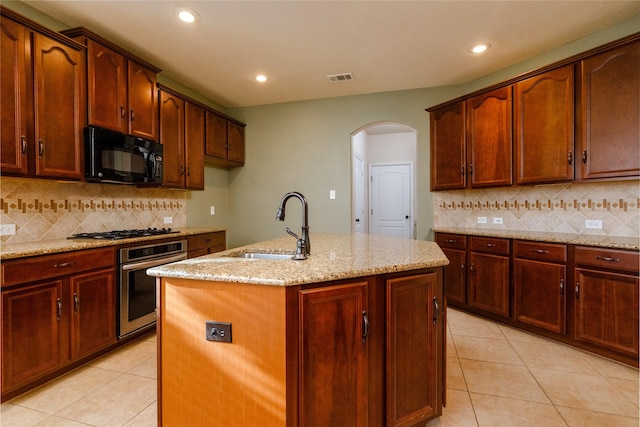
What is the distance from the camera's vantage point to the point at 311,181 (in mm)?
4301

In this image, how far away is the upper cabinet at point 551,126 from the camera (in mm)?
2291

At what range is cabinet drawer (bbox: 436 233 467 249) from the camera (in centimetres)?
320

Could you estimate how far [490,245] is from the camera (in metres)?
2.96

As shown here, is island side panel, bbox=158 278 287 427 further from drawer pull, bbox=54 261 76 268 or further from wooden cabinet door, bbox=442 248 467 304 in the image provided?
wooden cabinet door, bbox=442 248 467 304

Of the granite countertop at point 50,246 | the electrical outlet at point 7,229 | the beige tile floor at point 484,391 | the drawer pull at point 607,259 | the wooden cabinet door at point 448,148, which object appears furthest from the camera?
the wooden cabinet door at point 448,148

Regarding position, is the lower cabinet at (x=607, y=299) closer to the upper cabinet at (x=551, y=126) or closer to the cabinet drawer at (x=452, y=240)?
the upper cabinet at (x=551, y=126)

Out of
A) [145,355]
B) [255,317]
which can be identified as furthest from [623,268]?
[145,355]

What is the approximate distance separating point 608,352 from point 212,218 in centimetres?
433

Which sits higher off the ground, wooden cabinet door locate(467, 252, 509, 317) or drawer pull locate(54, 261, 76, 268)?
drawer pull locate(54, 261, 76, 268)

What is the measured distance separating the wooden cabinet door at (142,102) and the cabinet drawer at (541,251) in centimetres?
363

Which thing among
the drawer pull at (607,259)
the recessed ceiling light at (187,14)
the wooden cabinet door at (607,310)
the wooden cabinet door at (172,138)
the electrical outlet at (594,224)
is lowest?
the wooden cabinet door at (607,310)

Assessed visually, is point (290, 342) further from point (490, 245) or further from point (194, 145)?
point (194, 145)

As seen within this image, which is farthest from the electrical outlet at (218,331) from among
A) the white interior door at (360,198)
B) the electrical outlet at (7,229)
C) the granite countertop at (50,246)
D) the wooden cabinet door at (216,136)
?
the white interior door at (360,198)

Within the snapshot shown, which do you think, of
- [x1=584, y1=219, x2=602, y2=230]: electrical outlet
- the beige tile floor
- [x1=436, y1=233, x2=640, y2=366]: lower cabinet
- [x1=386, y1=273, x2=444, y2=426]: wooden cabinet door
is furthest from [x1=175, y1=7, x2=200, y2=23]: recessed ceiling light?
[x1=584, y1=219, x2=602, y2=230]: electrical outlet
